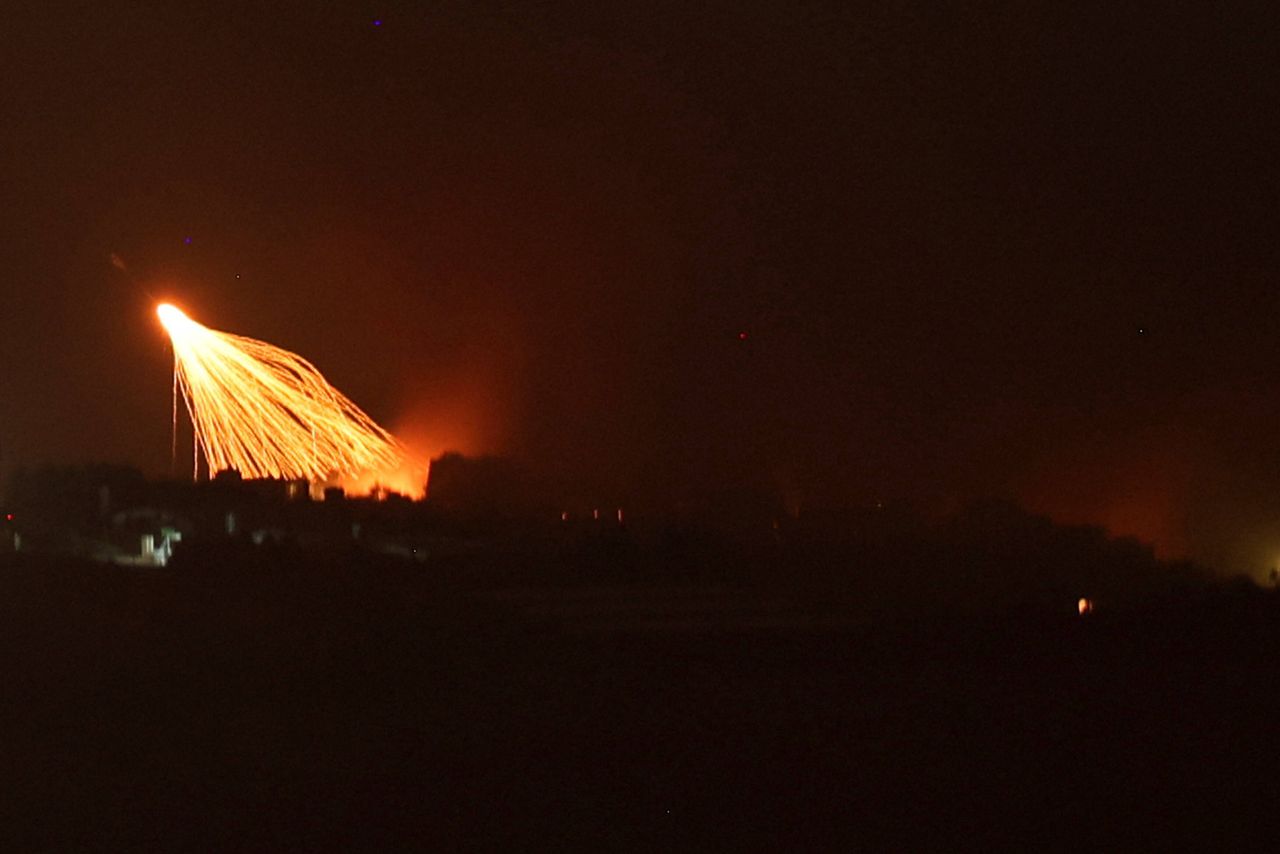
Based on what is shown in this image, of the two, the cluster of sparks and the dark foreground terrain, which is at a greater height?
the cluster of sparks

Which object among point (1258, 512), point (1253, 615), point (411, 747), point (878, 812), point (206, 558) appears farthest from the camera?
point (1258, 512)

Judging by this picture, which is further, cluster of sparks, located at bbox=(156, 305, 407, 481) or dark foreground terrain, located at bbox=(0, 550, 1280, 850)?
cluster of sparks, located at bbox=(156, 305, 407, 481)

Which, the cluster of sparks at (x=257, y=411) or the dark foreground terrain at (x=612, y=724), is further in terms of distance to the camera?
the cluster of sparks at (x=257, y=411)

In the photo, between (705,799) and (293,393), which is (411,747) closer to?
(705,799)

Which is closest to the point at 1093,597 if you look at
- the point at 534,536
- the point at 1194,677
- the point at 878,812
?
the point at 1194,677

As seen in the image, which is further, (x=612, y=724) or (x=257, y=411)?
(x=257, y=411)

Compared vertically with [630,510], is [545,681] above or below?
below

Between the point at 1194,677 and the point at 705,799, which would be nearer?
the point at 705,799

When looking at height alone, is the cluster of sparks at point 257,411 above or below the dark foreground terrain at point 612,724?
above
